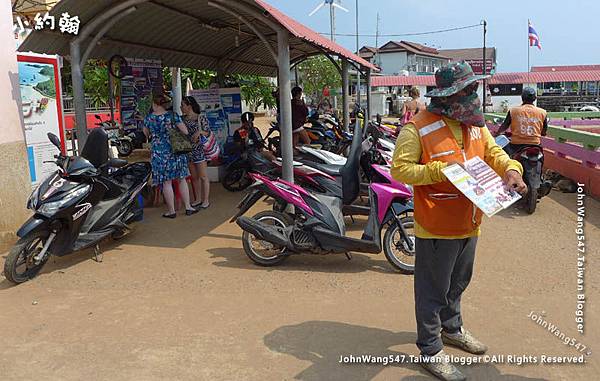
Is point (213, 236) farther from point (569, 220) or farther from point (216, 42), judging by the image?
point (216, 42)

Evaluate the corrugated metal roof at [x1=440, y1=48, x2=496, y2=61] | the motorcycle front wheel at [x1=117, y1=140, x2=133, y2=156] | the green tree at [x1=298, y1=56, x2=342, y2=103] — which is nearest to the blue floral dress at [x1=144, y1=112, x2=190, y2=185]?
the motorcycle front wheel at [x1=117, y1=140, x2=133, y2=156]

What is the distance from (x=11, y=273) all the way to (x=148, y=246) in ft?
5.02

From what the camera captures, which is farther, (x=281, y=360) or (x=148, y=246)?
(x=148, y=246)

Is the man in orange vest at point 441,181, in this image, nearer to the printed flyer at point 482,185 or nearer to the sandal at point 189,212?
the printed flyer at point 482,185

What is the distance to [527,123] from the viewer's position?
24.2 feet

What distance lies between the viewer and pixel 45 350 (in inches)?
140

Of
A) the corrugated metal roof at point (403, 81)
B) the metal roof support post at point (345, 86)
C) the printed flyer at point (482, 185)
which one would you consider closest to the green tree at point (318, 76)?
the corrugated metal roof at point (403, 81)

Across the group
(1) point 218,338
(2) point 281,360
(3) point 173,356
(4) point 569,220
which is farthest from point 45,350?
(4) point 569,220

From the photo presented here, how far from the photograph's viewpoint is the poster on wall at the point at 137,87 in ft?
33.3

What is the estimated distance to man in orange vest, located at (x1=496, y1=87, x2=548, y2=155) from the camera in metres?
7.36

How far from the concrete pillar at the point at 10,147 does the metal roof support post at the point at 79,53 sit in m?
0.74

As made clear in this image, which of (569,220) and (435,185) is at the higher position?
(435,185)

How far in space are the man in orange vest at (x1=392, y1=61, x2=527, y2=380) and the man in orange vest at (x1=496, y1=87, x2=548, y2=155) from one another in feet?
15.3

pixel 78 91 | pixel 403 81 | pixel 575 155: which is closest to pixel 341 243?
pixel 78 91
